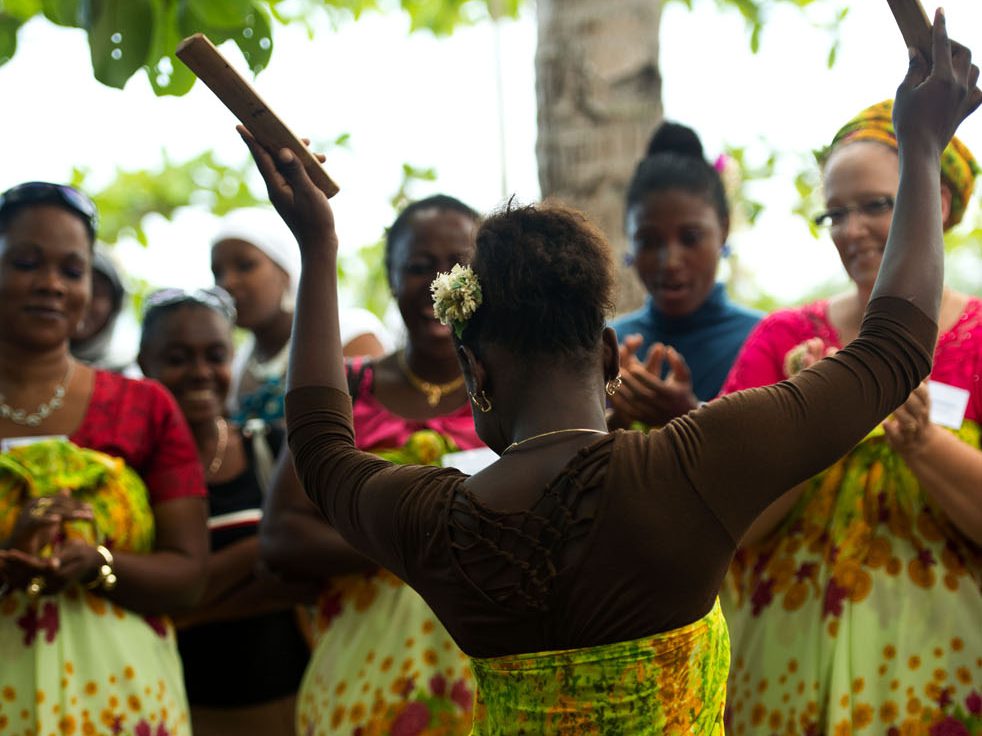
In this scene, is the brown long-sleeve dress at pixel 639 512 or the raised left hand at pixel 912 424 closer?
the brown long-sleeve dress at pixel 639 512

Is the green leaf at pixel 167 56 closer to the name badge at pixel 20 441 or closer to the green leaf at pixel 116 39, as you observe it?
the green leaf at pixel 116 39

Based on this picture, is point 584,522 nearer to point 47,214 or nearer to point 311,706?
point 311,706

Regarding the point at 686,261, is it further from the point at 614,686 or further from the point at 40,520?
the point at 614,686

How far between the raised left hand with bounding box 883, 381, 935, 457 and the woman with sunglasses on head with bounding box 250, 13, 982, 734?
0.85m

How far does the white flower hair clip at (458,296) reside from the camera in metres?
2.07

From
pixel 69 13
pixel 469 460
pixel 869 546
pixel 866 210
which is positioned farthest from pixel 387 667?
pixel 69 13

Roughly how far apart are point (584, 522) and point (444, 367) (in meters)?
1.91

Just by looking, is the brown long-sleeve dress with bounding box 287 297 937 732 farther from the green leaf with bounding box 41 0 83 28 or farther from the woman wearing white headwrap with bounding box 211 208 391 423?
the woman wearing white headwrap with bounding box 211 208 391 423

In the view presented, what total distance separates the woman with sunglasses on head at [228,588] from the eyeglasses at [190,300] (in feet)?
0.15

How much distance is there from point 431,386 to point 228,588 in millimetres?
1024

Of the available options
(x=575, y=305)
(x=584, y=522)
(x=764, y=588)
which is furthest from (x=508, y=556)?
(x=764, y=588)

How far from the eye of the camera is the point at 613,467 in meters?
1.94

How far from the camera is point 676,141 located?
441 centimetres

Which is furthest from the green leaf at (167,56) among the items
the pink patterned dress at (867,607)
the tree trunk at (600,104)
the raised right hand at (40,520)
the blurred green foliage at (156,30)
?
the tree trunk at (600,104)
